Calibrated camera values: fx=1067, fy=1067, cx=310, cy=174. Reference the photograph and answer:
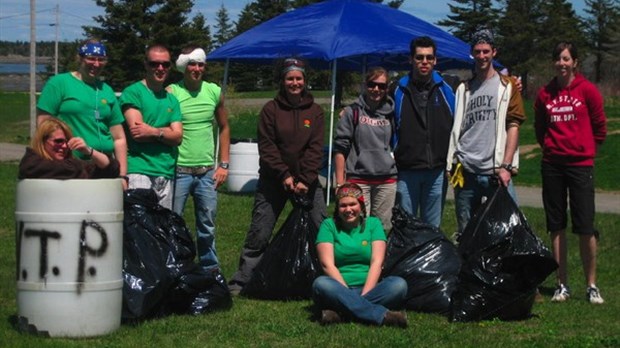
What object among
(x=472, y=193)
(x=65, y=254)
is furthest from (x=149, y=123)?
(x=472, y=193)

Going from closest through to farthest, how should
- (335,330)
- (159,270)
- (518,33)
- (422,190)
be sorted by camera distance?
(335,330)
(159,270)
(422,190)
(518,33)

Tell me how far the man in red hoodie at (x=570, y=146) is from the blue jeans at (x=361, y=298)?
1532mm

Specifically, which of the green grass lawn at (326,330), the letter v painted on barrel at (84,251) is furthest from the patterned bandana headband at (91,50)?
the green grass lawn at (326,330)

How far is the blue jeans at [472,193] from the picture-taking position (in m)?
7.79

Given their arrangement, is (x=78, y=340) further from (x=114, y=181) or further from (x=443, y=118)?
(x=443, y=118)

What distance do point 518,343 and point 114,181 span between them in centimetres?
261

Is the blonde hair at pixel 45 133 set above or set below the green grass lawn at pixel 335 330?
above

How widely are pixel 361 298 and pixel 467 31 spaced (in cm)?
4992

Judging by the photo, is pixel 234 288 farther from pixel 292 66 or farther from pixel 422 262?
pixel 292 66

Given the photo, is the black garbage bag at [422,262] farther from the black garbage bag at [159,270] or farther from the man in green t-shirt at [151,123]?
the man in green t-shirt at [151,123]

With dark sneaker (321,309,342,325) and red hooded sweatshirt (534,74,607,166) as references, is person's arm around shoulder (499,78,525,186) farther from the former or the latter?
dark sneaker (321,309,342,325)

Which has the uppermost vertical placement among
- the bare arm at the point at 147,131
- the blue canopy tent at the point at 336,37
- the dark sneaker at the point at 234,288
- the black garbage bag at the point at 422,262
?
the blue canopy tent at the point at 336,37

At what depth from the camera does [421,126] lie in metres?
7.88

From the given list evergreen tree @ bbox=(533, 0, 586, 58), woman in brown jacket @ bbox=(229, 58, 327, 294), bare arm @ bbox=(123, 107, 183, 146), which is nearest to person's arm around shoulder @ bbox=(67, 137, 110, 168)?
bare arm @ bbox=(123, 107, 183, 146)
